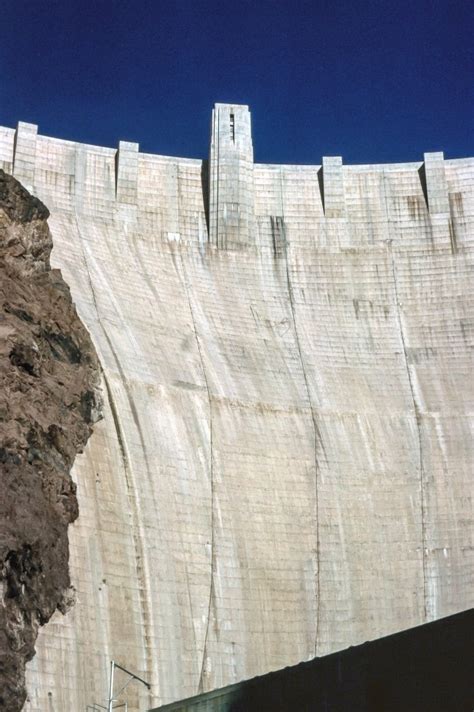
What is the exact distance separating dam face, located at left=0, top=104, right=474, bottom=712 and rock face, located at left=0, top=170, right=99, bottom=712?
1.78 feet

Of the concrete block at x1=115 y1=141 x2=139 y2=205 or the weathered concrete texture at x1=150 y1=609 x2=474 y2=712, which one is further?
the concrete block at x1=115 y1=141 x2=139 y2=205

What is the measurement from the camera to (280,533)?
97.0 ft

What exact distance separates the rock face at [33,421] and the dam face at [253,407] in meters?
0.54

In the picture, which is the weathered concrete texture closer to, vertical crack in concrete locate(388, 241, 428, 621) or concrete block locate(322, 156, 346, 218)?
vertical crack in concrete locate(388, 241, 428, 621)

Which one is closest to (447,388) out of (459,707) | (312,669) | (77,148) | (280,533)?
(280,533)

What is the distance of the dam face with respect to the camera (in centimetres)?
2745

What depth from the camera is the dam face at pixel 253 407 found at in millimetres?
27453

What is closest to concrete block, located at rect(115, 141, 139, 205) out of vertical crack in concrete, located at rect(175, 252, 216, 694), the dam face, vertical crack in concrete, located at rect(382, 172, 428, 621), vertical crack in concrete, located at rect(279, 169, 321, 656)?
the dam face

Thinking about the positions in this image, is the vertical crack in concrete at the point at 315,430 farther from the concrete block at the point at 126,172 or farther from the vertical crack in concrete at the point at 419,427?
the concrete block at the point at 126,172

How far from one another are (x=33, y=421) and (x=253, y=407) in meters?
5.99

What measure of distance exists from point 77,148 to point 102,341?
252 inches

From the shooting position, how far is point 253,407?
102 feet

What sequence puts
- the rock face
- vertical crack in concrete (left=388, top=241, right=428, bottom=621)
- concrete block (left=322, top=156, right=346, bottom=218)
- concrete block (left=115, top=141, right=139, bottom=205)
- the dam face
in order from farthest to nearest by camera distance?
concrete block (left=322, top=156, right=346, bottom=218)
concrete block (left=115, top=141, right=139, bottom=205)
vertical crack in concrete (left=388, top=241, right=428, bottom=621)
the dam face
the rock face

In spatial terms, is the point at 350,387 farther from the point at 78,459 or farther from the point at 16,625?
the point at 16,625
